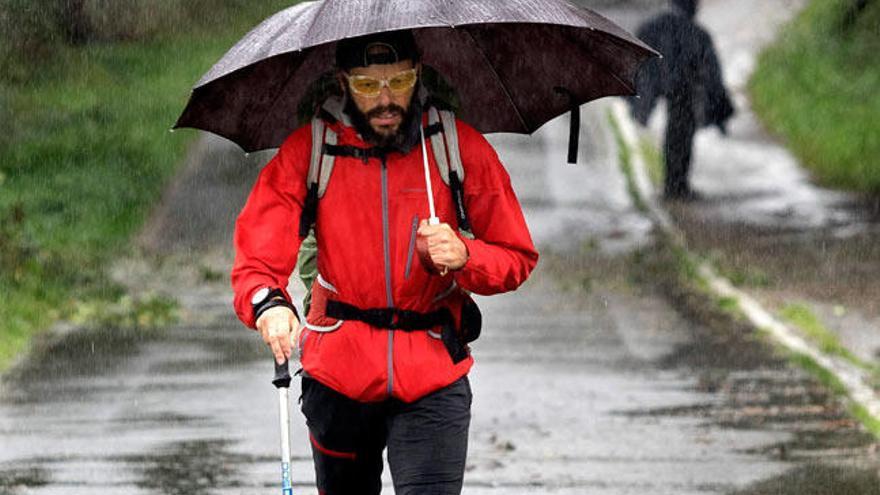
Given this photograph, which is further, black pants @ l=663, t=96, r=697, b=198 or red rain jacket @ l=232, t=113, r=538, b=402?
black pants @ l=663, t=96, r=697, b=198

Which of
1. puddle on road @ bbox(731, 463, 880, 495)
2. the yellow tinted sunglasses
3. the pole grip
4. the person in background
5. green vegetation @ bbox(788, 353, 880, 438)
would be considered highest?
the yellow tinted sunglasses

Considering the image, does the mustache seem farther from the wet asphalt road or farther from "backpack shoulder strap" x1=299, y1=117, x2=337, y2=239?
the wet asphalt road

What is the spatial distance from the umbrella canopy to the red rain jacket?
329 mm

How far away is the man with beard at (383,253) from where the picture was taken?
18.2 feet

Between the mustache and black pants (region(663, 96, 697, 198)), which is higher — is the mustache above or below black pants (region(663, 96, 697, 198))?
above

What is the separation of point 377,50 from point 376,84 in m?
0.09

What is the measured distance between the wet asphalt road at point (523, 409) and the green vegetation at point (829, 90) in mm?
6709

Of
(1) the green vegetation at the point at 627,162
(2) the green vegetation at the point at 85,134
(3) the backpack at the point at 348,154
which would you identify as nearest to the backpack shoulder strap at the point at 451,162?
(3) the backpack at the point at 348,154

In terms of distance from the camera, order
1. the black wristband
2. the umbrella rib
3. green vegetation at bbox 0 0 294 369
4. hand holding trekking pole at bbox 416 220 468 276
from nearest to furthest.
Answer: hand holding trekking pole at bbox 416 220 468 276, the black wristband, the umbrella rib, green vegetation at bbox 0 0 294 369

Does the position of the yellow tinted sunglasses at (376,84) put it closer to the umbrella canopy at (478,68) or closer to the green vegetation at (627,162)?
the umbrella canopy at (478,68)

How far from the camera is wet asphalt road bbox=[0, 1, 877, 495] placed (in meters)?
9.35

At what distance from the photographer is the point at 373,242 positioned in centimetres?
554

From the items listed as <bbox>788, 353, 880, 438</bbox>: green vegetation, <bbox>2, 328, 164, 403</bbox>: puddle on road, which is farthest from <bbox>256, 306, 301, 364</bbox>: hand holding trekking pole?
<bbox>2, 328, 164, 403</bbox>: puddle on road

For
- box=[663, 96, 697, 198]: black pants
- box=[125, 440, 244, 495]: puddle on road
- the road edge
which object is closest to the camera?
box=[125, 440, 244, 495]: puddle on road
